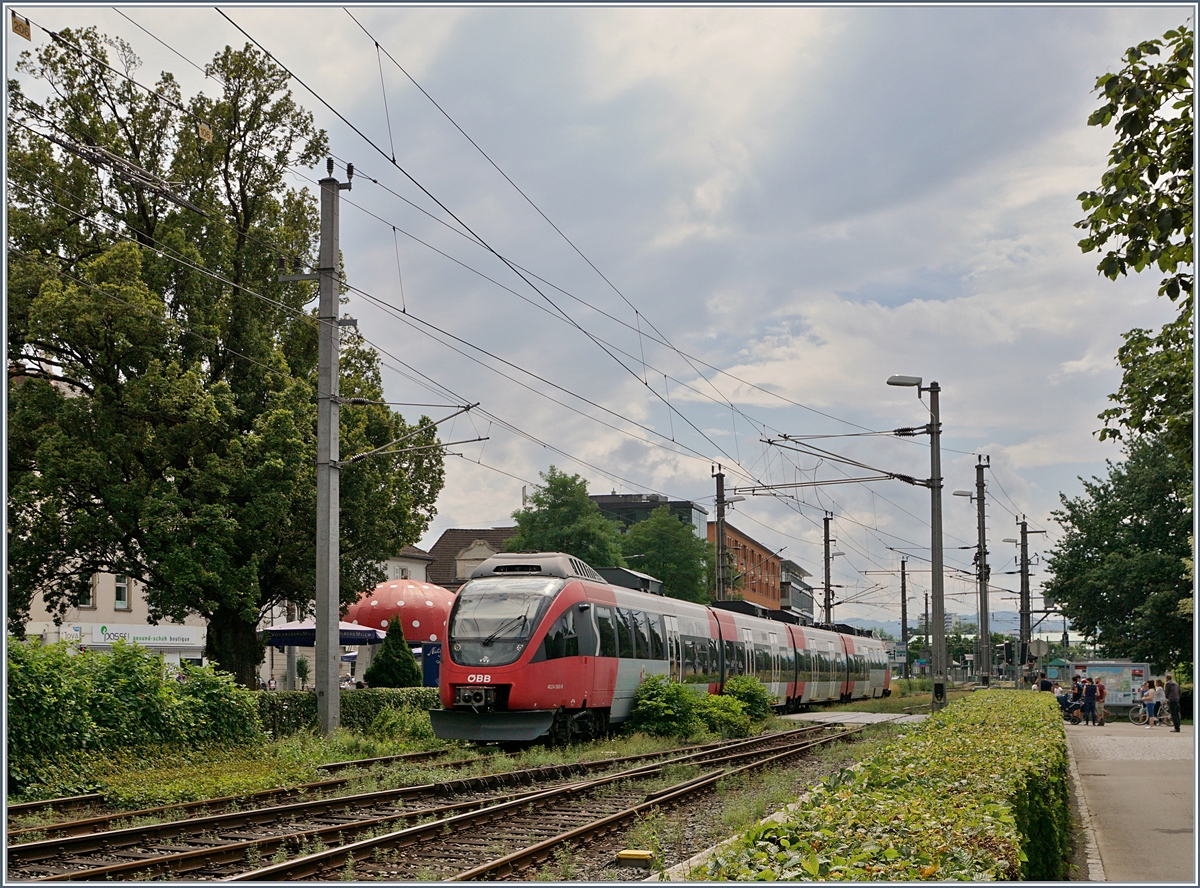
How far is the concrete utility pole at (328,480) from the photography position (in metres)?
21.3

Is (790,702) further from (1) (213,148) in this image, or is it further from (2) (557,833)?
(2) (557,833)

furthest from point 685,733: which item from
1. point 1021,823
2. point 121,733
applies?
point 1021,823

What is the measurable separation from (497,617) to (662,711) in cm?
534

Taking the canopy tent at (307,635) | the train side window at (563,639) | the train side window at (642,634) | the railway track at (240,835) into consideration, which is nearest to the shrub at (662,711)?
the train side window at (642,634)

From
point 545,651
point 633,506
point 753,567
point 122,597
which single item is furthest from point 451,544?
point 545,651

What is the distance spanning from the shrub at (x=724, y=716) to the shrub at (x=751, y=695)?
2.57 meters

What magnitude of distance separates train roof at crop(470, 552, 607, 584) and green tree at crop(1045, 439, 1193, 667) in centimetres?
2894

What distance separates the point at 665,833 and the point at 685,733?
1245 cm

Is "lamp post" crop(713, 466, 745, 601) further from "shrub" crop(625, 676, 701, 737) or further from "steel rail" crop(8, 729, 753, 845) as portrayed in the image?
"steel rail" crop(8, 729, 753, 845)

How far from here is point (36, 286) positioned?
2661 cm

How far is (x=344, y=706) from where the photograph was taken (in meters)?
23.8

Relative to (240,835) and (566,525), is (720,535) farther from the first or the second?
(240,835)

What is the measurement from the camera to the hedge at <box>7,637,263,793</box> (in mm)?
14039

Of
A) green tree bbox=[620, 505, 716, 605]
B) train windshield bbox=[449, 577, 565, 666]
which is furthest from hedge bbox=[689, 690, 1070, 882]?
green tree bbox=[620, 505, 716, 605]
